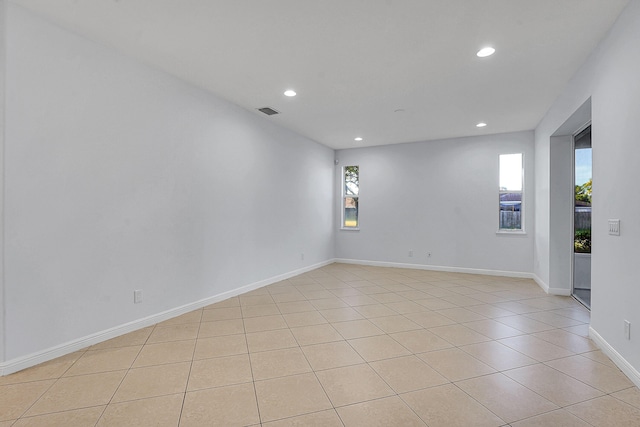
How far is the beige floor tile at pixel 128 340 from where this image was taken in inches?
108

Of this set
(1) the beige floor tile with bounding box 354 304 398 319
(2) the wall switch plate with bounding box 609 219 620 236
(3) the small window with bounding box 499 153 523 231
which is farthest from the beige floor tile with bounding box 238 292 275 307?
(3) the small window with bounding box 499 153 523 231

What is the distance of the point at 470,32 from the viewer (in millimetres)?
2592

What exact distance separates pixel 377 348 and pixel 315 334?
627 mm

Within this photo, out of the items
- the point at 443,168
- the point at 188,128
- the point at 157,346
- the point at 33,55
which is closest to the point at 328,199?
the point at 443,168

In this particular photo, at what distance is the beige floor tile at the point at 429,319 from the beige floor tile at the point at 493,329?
8.8 inches

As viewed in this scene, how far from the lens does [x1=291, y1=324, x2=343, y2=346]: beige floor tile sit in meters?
2.90

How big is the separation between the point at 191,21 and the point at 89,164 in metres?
1.49

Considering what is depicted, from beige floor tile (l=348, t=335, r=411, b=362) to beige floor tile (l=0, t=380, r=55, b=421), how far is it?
7.27ft

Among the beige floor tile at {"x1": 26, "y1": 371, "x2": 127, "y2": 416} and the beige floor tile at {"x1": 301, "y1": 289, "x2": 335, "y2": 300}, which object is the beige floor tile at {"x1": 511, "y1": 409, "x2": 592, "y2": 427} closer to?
the beige floor tile at {"x1": 26, "y1": 371, "x2": 127, "y2": 416}

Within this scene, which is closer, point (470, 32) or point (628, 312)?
point (628, 312)

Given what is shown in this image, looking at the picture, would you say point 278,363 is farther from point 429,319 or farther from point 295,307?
point 429,319

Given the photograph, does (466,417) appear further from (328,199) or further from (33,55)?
(328,199)

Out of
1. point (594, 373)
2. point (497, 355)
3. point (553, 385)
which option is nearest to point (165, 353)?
point (497, 355)

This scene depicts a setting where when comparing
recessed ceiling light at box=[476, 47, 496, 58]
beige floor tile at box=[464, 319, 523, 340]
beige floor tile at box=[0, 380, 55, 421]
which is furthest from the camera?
beige floor tile at box=[464, 319, 523, 340]
